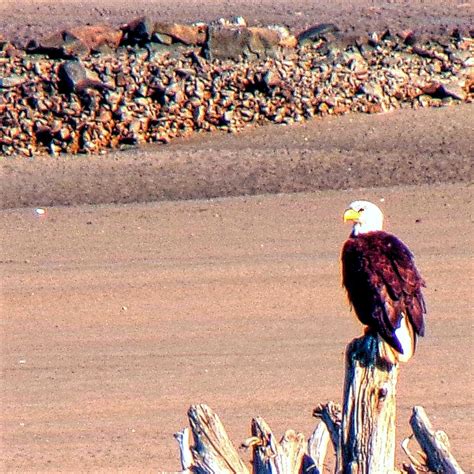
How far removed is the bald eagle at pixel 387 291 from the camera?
5.94 metres

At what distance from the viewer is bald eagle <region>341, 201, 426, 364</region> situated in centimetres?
594

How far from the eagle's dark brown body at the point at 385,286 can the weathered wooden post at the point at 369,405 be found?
12 centimetres

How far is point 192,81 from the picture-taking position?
56.7ft

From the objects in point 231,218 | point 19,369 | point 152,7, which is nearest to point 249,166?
point 231,218

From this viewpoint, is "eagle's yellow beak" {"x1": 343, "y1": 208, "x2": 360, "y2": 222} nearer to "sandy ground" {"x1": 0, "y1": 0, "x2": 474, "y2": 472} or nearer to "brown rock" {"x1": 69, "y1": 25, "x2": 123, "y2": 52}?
"sandy ground" {"x1": 0, "y1": 0, "x2": 474, "y2": 472}

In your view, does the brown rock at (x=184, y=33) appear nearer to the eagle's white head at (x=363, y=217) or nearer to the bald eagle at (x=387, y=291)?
the eagle's white head at (x=363, y=217)

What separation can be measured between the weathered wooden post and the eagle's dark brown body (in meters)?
0.12

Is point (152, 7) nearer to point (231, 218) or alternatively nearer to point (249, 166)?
point (249, 166)

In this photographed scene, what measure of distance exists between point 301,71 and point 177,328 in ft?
23.8

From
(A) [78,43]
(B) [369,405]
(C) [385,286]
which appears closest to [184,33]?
(A) [78,43]

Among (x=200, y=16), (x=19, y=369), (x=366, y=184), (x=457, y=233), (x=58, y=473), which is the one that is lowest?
(x=58, y=473)

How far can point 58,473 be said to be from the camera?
8430mm

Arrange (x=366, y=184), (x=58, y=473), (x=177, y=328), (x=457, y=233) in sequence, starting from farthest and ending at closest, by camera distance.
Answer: (x=366, y=184)
(x=457, y=233)
(x=177, y=328)
(x=58, y=473)

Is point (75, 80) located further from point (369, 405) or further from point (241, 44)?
point (369, 405)
